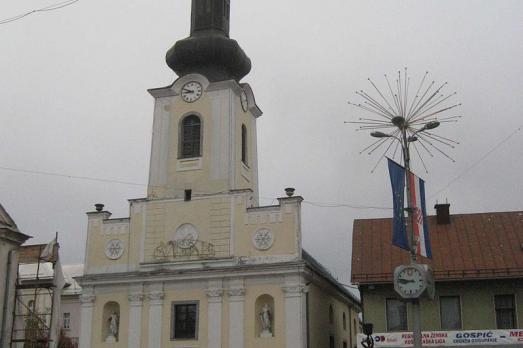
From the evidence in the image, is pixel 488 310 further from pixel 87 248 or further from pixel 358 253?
pixel 87 248

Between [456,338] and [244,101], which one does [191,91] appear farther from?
[456,338]

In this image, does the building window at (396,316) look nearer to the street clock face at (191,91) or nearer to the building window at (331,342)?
the building window at (331,342)

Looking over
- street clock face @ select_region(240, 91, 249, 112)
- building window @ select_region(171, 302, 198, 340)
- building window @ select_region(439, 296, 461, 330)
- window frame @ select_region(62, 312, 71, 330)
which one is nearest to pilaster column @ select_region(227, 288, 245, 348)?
building window @ select_region(171, 302, 198, 340)

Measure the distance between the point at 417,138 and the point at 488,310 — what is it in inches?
466

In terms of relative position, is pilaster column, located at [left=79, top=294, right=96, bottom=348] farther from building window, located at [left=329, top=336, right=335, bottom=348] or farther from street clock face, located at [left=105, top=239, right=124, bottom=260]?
building window, located at [left=329, top=336, right=335, bottom=348]

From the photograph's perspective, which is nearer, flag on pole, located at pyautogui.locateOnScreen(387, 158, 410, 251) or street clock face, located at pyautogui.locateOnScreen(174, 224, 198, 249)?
flag on pole, located at pyautogui.locateOnScreen(387, 158, 410, 251)

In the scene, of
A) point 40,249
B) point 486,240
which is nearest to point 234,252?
point 40,249

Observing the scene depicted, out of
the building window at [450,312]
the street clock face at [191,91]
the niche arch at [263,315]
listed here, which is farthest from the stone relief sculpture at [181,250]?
the building window at [450,312]

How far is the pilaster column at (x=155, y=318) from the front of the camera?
3216 cm

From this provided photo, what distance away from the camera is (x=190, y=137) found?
1409 inches

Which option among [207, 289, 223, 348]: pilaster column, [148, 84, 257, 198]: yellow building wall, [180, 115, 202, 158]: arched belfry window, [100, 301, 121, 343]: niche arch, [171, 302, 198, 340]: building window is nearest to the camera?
[207, 289, 223, 348]: pilaster column

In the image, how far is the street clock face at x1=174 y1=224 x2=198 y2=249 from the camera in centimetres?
3328

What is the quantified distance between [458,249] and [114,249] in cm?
1581

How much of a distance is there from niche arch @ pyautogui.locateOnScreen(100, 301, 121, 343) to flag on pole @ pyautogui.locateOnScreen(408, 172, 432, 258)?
18298 millimetres
